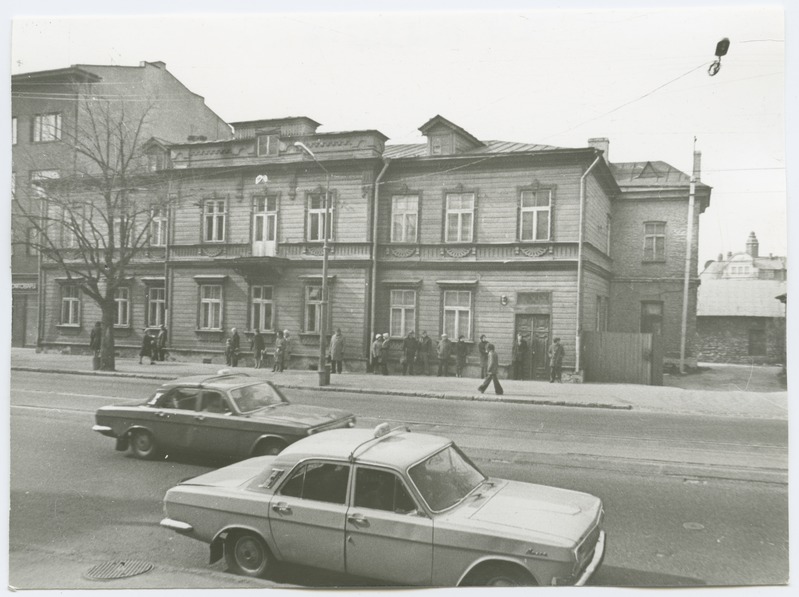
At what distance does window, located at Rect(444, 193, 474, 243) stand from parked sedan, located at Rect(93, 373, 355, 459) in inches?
125

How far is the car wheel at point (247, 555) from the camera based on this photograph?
4.71 metres

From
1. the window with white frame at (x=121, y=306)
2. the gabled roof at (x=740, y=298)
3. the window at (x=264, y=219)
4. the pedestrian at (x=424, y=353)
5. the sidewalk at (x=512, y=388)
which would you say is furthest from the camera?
the pedestrian at (x=424, y=353)

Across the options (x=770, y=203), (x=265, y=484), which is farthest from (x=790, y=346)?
(x=265, y=484)

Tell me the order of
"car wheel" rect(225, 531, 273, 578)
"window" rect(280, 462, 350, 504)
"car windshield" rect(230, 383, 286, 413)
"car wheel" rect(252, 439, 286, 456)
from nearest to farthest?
1. "window" rect(280, 462, 350, 504)
2. "car wheel" rect(225, 531, 273, 578)
3. "car wheel" rect(252, 439, 286, 456)
4. "car windshield" rect(230, 383, 286, 413)

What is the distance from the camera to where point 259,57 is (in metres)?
6.81

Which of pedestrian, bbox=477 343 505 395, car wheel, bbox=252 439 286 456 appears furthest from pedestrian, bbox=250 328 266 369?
pedestrian, bbox=477 343 505 395

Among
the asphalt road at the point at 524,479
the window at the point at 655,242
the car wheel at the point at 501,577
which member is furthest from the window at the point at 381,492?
the window at the point at 655,242

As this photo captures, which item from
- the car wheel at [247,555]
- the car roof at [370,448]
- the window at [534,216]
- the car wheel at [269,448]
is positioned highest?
the window at [534,216]

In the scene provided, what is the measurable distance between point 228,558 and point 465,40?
5.77 meters

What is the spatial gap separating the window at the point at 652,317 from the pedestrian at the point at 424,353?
3.55 metres

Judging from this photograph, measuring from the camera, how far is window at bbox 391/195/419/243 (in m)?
8.82

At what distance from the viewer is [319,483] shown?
4.59 metres

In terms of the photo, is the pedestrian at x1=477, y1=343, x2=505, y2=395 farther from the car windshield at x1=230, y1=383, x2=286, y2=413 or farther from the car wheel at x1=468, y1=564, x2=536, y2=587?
the car wheel at x1=468, y1=564, x2=536, y2=587

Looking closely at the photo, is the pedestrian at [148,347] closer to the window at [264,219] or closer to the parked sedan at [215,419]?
the parked sedan at [215,419]
